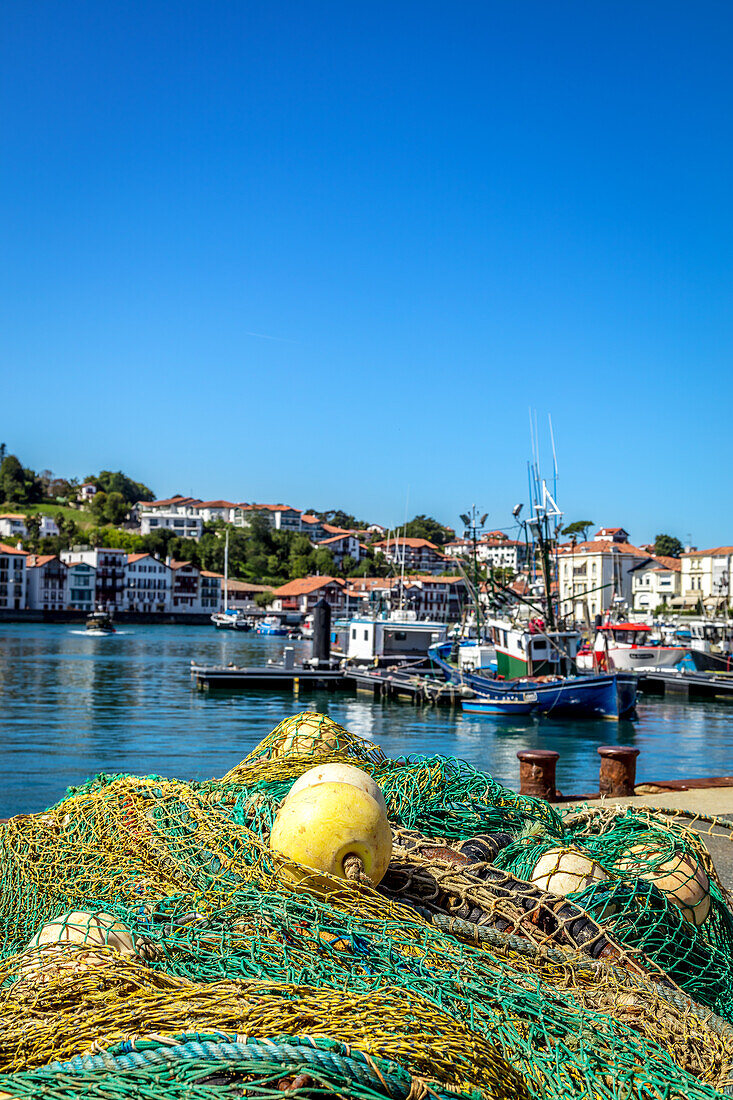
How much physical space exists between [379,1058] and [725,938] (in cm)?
295

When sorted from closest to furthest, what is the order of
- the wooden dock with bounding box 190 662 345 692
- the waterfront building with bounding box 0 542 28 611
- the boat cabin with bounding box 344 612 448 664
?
the wooden dock with bounding box 190 662 345 692, the boat cabin with bounding box 344 612 448 664, the waterfront building with bounding box 0 542 28 611

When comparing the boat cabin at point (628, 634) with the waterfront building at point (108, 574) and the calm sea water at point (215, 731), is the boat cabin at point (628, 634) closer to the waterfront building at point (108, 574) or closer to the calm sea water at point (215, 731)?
the calm sea water at point (215, 731)

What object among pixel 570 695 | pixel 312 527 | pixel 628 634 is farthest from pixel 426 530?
pixel 570 695

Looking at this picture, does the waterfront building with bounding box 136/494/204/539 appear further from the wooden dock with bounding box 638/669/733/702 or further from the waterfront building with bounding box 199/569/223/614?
the wooden dock with bounding box 638/669/733/702

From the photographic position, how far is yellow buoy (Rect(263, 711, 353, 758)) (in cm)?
567

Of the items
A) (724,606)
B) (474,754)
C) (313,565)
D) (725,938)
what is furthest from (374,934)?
(313,565)

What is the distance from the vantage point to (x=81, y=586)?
114 metres

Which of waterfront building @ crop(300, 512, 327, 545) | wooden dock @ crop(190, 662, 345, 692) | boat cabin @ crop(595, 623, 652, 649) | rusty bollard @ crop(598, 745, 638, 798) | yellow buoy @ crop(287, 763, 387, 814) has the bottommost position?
wooden dock @ crop(190, 662, 345, 692)

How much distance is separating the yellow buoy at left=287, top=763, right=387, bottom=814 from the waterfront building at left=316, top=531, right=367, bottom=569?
140 m

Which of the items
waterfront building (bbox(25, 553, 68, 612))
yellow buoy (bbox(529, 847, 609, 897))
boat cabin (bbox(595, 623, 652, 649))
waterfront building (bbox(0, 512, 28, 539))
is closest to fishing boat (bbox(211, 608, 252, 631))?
waterfront building (bbox(25, 553, 68, 612))

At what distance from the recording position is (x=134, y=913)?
3424 mm

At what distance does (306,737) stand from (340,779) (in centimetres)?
147

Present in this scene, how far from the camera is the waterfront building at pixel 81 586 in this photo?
113m

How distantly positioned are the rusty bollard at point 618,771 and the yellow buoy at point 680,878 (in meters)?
4.65
